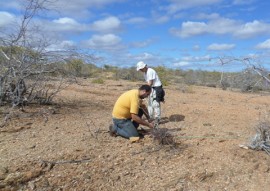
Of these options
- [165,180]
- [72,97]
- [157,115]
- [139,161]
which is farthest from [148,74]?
[72,97]

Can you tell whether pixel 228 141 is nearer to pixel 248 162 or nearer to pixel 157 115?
pixel 248 162

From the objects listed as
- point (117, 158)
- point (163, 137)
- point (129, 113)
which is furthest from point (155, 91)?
point (117, 158)

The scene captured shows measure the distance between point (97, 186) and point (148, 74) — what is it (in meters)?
2.90

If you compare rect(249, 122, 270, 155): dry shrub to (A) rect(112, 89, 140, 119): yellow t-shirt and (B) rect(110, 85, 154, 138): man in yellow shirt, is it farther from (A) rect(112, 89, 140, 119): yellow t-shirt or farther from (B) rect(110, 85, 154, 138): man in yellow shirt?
(A) rect(112, 89, 140, 119): yellow t-shirt

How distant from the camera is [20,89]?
8180 mm

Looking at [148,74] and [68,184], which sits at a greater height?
[148,74]

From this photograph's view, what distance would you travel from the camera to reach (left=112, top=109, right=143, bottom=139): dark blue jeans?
6.62 m

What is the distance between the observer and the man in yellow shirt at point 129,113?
21.2 feet

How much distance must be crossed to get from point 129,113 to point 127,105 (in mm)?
171

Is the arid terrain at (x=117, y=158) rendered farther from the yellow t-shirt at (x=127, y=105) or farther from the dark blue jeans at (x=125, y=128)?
the yellow t-shirt at (x=127, y=105)

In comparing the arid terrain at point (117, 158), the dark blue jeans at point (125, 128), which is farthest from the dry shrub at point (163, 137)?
the dark blue jeans at point (125, 128)

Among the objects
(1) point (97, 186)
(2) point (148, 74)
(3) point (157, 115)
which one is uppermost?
(2) point (148, 74)

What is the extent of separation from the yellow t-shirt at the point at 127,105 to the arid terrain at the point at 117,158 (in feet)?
1.28

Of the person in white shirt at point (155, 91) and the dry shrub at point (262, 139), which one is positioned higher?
the person in white shirt at point (155, 91)
